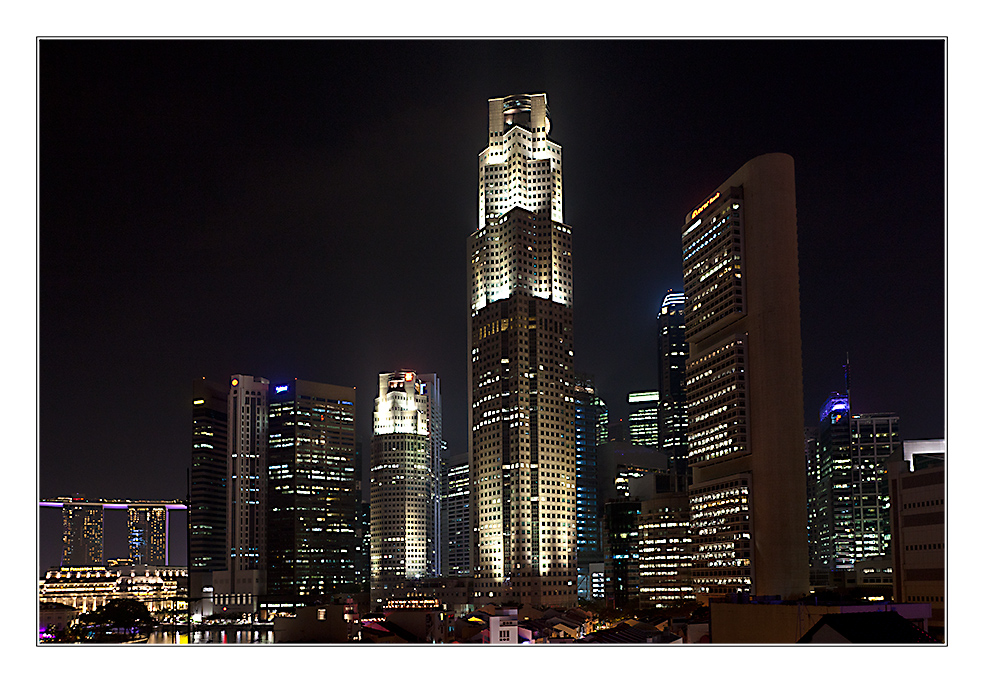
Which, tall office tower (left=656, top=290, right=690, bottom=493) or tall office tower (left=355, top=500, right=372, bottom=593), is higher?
tall office tower (left=656, top=290, right=690, bottom=493)

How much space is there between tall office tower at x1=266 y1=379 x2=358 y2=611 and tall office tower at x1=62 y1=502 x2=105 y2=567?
53.2 feet

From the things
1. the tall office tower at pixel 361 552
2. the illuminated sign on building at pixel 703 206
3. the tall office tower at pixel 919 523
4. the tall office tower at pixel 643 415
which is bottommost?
the tall office tower at pixel 361 552

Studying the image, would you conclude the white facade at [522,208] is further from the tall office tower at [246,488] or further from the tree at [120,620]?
the tall office tower at [246,488]

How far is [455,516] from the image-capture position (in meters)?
125

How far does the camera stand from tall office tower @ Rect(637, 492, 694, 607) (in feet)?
237

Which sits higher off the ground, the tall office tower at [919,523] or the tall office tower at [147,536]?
the tall office tower at [919,523]

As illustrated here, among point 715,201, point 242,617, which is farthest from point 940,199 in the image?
point 242,617

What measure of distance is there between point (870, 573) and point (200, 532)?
75856mm

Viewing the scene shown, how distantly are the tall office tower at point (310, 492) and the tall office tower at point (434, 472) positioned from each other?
8375mm

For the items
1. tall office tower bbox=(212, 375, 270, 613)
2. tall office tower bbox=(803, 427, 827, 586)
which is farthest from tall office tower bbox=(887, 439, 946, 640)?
tall office tower bbox=(212, 375, 270, 613)

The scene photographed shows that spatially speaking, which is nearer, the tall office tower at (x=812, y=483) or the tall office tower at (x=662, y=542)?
the tall office tower at (x=662, y=542)

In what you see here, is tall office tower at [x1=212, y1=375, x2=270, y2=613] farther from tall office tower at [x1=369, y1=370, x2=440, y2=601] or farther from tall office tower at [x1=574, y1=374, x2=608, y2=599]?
tall office tower at [x1=574, y1=374, x2=608, y2=599]

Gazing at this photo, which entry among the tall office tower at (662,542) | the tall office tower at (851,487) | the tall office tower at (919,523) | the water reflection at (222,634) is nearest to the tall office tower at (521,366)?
the tall office tower at (662,542)

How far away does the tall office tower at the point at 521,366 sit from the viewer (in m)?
72.6
